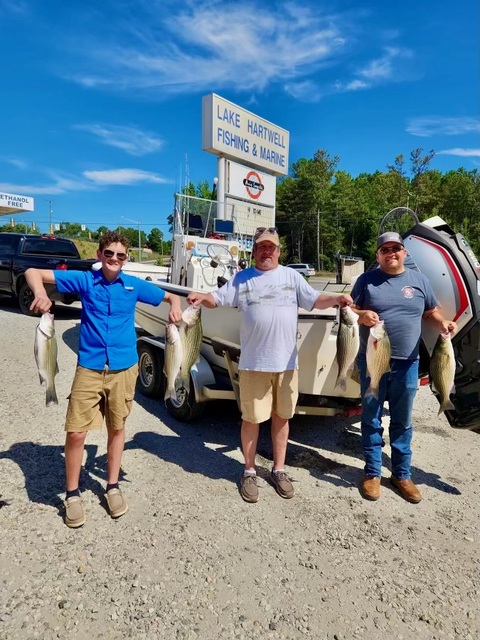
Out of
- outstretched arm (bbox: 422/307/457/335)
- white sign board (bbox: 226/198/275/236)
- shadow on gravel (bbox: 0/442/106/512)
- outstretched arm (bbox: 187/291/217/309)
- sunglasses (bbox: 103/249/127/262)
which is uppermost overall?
white sign board (bbox: 226/198/275/236)

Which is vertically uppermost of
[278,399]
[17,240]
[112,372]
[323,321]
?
[17,240]

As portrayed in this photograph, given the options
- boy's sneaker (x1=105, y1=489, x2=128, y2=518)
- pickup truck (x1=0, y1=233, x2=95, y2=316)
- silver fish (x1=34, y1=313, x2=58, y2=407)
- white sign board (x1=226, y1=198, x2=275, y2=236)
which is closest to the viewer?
silver fish (x1=34, y1=313, x2=58, y2=407)

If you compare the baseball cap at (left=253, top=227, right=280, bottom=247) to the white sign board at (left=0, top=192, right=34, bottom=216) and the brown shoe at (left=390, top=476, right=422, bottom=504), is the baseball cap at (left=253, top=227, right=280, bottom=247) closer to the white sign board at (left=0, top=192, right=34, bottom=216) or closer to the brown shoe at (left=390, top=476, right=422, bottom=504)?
the brown shoe at (left=390, top=476, right=422, bottom=504)

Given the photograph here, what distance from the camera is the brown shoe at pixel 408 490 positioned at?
11.1ft

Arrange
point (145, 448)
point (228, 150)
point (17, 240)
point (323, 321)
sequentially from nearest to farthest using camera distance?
point (323, 321) < point (145, 448) < point (228, 150) < point (17, 240)

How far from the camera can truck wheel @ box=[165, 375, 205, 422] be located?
15.2 feet

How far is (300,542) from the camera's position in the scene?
2.88 m

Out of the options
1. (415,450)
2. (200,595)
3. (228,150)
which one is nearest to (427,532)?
(415,450)

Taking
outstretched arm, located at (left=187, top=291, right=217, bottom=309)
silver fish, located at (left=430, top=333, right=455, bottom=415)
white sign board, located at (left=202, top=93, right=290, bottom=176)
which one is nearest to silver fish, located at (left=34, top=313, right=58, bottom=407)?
outstretched arm, located at (left=187, top=291, right=217, bottom=309)

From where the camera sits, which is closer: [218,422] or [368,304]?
[368,304]

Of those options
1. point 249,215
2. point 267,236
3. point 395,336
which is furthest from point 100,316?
point 249,215

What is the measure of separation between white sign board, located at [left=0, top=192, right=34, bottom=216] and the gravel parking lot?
1841 inches

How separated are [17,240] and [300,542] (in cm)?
1079

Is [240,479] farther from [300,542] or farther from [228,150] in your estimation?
[228,150]
